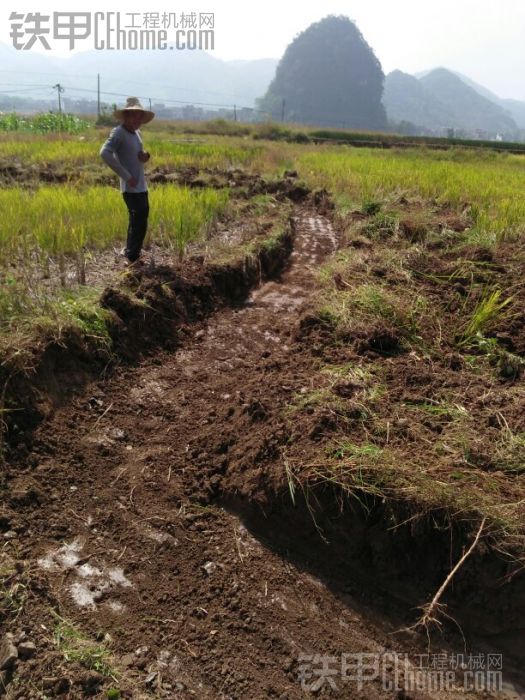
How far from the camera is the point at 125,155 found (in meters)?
4.16

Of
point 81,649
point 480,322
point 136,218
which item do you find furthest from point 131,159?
point 81,649

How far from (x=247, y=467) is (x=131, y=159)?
3.16m

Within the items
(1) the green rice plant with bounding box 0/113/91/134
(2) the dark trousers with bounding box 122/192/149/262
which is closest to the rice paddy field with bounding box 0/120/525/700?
(2) the dark trousers with bounding box 122/192/149/262

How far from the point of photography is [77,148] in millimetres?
10828

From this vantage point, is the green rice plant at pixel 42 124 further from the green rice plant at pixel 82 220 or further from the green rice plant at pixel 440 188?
the green rice plant at pixel 82 220

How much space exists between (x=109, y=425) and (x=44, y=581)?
3.39ft

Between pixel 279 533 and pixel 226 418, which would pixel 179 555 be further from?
pixel 226 418

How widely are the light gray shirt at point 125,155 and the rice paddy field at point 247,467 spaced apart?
0.75 m

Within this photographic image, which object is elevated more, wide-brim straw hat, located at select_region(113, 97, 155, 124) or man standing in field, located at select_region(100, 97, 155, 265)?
wide-brim straw hat, located at select_region(113, 97, 155, 124)

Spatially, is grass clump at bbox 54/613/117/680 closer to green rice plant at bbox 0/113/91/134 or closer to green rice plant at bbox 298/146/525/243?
green rice plant at bbox 298/146/525/243

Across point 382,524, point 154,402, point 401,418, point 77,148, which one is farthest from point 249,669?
point 77,148

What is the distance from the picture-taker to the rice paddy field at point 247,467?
180cm

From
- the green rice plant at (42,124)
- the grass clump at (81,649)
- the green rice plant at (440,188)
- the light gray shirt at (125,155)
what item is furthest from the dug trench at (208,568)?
the green rice plant at (42,124)

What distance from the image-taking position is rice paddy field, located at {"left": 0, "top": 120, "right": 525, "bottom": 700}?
1801 millimetres
